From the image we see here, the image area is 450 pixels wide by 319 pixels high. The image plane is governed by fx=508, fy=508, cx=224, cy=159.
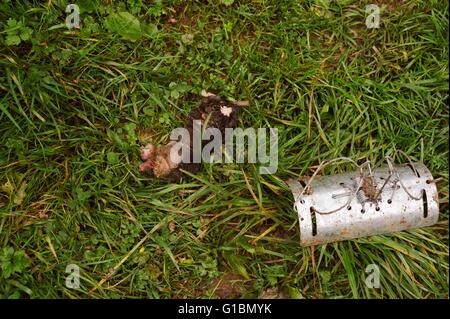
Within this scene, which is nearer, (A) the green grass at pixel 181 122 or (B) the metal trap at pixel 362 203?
(B) the metal trap at pixel 362 203

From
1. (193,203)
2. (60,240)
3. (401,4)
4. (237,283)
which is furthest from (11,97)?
(401,4)

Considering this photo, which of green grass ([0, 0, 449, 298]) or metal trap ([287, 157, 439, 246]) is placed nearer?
metal trap ([287, 157, 439, 246])

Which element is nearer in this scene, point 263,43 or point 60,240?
point 60,240

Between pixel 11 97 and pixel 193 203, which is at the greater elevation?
pixel 11 97

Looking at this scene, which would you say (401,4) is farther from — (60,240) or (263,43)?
(60,240)
